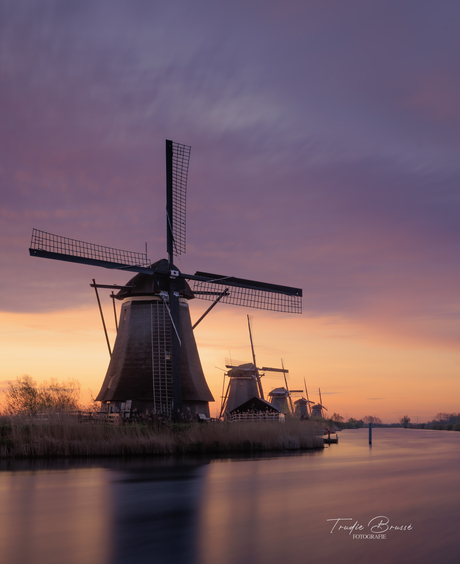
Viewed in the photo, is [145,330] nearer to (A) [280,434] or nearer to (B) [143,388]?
(B) [143,388]

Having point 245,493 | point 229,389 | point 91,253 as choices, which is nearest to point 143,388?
point 91,253

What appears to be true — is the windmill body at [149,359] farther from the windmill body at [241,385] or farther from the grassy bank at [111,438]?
the windmill body at [241,385]

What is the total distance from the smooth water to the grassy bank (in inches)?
44.2

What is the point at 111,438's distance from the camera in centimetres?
2023

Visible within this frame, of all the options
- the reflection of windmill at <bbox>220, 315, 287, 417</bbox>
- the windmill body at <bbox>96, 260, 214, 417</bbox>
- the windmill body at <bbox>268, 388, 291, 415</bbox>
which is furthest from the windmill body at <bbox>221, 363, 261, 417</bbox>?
the windmill body at <bbox>96, 260, 214, 417</bbox>

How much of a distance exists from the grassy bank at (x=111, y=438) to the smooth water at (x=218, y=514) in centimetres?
112

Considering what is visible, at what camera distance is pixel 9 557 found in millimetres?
8180

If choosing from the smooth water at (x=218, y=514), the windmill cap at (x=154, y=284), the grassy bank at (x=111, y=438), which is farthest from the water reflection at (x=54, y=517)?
the windmill cap at (x=154, y=284)

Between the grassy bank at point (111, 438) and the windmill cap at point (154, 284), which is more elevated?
the windmill cap at point (154, 284)

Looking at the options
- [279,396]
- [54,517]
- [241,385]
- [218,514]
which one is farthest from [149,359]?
[279,396]

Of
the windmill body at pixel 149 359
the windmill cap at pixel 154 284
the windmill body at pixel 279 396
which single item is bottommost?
the windmill body at pixel 279 396

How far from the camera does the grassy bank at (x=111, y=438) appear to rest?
19297 mm

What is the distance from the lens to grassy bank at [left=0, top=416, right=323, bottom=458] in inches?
760

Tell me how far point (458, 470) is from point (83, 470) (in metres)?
14.4
